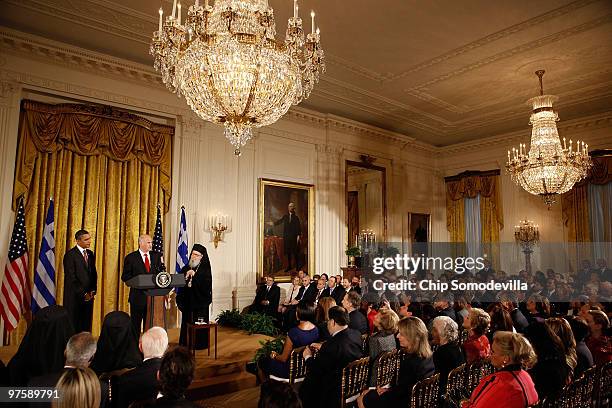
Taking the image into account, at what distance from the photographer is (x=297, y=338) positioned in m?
4.25

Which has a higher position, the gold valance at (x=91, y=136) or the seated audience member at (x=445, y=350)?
the gold valance at (x=91, y=136)

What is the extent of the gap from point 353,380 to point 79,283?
13.8 ft

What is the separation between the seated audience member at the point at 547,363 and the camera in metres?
3.23

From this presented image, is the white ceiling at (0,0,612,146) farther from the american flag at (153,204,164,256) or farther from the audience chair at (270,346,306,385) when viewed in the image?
the audience chair at (270,346,306,385)

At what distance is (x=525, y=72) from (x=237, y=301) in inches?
289

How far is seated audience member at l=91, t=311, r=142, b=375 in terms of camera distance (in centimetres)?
378

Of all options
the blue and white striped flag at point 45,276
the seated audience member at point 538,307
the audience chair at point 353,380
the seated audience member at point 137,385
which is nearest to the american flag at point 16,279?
the blue and white striped flag at point 45,276

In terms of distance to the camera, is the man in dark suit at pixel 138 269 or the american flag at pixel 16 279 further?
the american flag at pixel 16 279

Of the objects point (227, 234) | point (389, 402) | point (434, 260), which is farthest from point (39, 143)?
point (434, 260)

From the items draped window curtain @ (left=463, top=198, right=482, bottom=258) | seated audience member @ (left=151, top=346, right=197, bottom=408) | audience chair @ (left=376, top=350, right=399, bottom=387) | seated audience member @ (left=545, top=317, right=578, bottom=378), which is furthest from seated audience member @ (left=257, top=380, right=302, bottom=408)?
A: draped window curtain @ (left=463, top=198, right=482, bottom=258)

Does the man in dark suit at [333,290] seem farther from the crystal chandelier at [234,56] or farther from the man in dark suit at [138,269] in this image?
the crystal chandelier at [234,56]

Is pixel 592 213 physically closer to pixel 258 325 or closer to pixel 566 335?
pixel 258 325

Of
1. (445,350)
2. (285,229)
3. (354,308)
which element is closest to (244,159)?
(285,229)

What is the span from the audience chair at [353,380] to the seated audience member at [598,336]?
→ 2366mm
